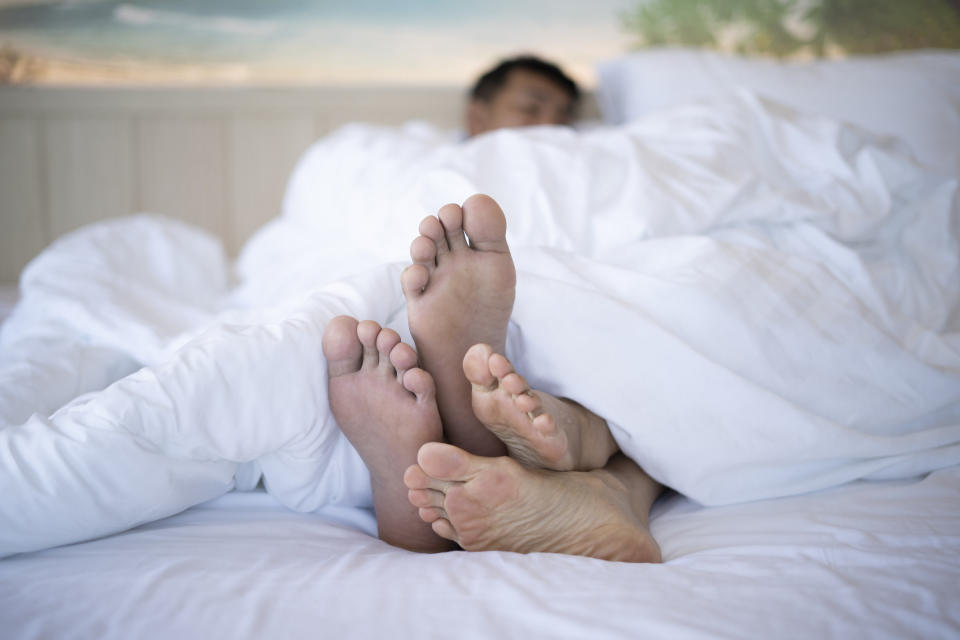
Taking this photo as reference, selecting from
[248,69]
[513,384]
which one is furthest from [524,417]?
[248,69]

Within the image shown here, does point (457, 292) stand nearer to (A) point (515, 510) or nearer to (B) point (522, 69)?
(A) point (515, 510)

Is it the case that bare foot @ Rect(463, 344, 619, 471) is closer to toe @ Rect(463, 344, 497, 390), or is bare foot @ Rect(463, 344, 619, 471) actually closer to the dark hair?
toe @ Rect(463, 344, 497, 390)

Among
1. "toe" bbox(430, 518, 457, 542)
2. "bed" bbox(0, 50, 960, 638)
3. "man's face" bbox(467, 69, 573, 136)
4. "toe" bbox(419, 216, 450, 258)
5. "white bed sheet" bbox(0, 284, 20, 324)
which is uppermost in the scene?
"man's face" bbox(467, 69, 573, 136)

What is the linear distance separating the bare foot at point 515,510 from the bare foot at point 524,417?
0.03 m

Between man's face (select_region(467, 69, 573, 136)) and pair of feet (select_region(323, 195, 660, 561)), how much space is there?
105 cm

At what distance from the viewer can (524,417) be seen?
1.89 ft

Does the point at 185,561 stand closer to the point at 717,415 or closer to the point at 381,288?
the point at 381,288

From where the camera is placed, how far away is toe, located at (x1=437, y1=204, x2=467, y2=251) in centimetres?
64

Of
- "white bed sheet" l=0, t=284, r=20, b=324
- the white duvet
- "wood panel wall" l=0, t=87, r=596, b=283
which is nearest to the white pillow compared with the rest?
the white duvet

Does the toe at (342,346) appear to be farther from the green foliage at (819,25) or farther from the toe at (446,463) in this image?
the green foliage at (819,25)

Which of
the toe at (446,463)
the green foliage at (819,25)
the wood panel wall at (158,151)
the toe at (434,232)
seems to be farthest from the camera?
the green foliage at (819,25)

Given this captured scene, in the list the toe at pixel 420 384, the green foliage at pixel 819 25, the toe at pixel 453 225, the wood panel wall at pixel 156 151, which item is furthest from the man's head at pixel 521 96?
the toe at pixel 420 384

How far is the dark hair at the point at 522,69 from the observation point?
166 cm

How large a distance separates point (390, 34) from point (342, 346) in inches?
59.2
